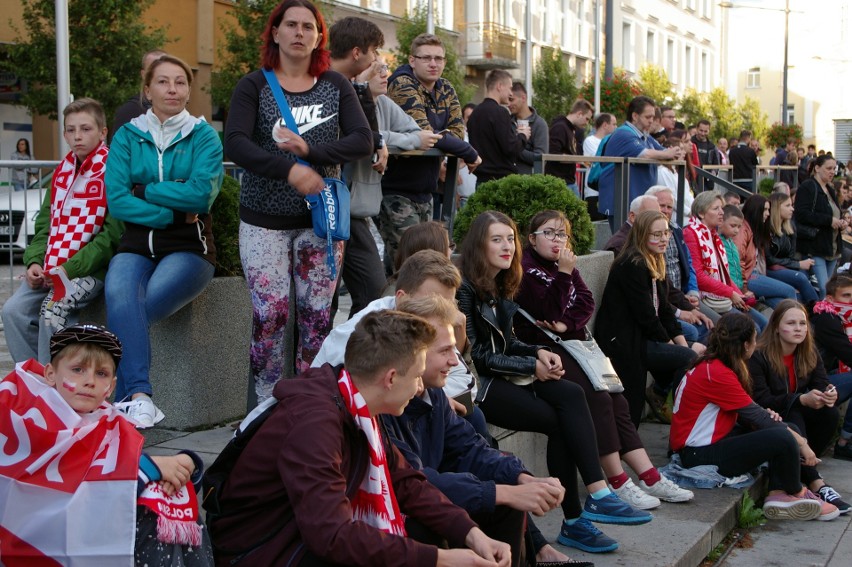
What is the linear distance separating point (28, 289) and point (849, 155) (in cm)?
5757

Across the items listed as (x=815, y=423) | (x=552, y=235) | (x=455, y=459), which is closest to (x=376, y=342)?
(x=455, y=459)

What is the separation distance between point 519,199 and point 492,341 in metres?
2.05

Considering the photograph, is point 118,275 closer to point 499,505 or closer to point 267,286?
point 267,286

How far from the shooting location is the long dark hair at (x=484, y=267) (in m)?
5.64

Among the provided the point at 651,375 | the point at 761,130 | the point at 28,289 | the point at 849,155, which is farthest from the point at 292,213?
the point at 849,155

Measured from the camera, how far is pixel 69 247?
5.47 metres

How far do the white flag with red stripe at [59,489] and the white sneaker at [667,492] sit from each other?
354 cm

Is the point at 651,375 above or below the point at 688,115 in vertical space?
below

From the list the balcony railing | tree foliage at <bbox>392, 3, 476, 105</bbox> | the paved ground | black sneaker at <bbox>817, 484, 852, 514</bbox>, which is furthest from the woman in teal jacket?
the balcony railing

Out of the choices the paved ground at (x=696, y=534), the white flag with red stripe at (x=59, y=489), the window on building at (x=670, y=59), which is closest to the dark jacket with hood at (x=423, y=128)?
the paved ground at (x=696, y=534)

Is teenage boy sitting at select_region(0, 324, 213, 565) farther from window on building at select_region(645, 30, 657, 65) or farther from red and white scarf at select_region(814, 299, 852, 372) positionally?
window on building at select_region(645, 30, 657, 65)

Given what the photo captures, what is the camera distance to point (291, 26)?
5.44m

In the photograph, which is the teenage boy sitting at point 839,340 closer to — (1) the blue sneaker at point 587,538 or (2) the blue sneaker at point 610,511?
(2) the blue sneaker at point 610,511

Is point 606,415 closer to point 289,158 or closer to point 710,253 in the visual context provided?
point 289,158
